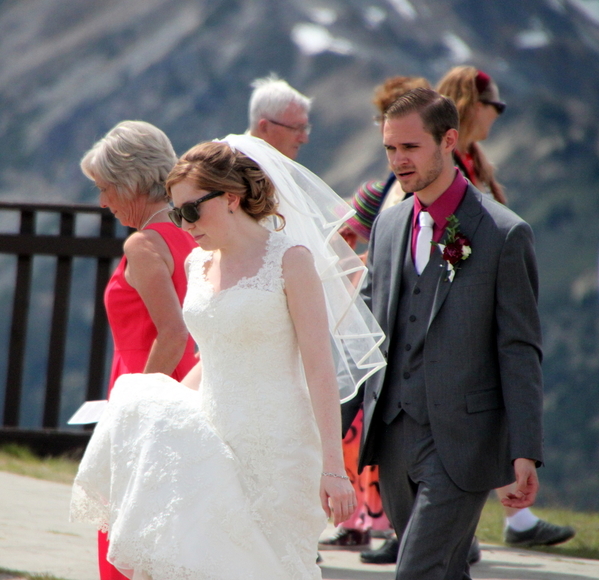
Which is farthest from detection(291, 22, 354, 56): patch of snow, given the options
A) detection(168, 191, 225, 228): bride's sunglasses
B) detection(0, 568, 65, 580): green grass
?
detection(168, 191, 225, 228): bride's sunglasses

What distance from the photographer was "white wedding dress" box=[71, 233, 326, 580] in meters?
2.31

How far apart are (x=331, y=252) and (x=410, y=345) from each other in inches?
14.7

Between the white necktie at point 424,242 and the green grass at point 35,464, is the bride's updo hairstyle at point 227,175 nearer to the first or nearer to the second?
the white necktie at point 424,242

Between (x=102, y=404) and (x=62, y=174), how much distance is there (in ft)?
96.2

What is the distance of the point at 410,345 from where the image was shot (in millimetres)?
2840

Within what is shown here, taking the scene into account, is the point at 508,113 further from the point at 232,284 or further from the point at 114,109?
the point at 232,284

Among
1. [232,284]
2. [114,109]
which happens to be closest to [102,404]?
[232,284]

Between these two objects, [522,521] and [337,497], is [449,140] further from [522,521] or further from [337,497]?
[522,521]

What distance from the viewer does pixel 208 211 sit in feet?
8.32

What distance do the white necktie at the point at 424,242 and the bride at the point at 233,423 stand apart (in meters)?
0.43

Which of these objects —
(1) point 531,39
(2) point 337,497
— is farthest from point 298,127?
(1) point 531,39

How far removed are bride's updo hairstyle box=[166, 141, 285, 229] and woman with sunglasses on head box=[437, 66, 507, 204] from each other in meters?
1.76

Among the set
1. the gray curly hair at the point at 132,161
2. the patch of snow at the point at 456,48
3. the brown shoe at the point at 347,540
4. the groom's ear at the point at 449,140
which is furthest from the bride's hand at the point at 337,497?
the patch of snow at the point at 456,48

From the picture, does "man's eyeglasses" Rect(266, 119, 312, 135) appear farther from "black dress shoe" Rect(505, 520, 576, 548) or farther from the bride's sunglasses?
"black dress shoe" Rect(505, 520, 576, 548)
